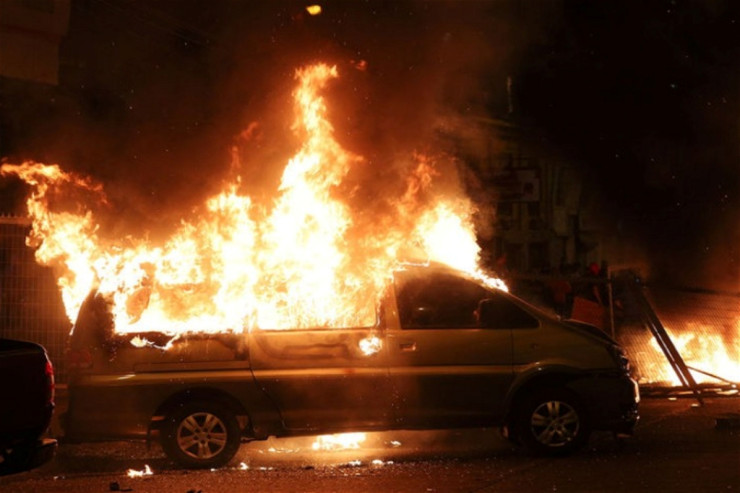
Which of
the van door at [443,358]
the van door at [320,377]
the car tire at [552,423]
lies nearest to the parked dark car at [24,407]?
the van door at [320,377]

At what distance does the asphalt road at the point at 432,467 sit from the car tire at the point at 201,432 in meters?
0.19

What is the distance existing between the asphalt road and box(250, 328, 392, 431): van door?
0.47m

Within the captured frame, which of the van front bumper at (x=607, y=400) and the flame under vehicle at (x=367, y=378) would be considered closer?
the flame under vehicle at (x=367, y=378)

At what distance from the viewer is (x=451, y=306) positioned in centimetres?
872

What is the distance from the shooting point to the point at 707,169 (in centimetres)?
2250

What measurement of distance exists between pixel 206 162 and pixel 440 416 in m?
3.57

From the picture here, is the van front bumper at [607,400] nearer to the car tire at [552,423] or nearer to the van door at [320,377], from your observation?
the car tire at [552,423]

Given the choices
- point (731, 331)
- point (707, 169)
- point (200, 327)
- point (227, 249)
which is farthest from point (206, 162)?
point (707, 169)

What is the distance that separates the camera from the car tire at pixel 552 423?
340 inches

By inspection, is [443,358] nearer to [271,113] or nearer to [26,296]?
[271,113]

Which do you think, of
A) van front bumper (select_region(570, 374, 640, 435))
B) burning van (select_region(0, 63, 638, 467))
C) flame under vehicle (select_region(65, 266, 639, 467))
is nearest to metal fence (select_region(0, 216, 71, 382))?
burning van (select_region(0, 63, 638, 467))

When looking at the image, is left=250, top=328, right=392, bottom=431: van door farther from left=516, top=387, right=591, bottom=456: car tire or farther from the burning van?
left=516, top=387, right=591, bottom=456: car tire

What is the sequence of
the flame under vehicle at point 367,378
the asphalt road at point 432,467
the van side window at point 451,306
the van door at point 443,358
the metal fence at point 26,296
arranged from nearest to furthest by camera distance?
the asphalt road at point 432,467
the flame under vehicle at point 367,378
the van door at point 443,358
the van side window at point 451,306
the metal fence at point 26,296

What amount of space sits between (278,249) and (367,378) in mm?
1483
